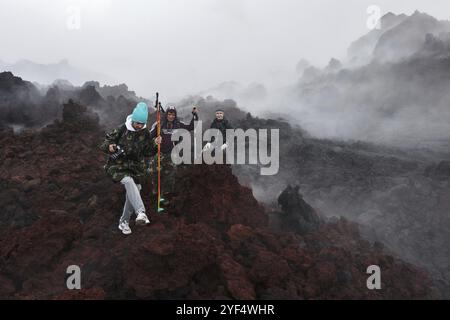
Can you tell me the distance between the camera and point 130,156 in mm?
6559

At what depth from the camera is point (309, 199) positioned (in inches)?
594

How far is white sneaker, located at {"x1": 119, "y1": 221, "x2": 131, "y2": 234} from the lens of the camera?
643 cm

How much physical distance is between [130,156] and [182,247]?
203cm

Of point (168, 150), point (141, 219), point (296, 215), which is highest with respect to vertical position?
point (168, 150)

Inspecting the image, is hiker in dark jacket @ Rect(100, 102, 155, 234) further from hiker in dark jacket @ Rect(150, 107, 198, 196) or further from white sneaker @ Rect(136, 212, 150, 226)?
hiker in dark jacket @ Rect(150, 107, 198, 196)

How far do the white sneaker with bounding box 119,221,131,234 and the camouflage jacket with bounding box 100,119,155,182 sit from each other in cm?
83

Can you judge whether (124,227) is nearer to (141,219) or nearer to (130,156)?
(141,219)

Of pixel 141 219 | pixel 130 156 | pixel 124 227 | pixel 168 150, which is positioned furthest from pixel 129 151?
pixel 168 150

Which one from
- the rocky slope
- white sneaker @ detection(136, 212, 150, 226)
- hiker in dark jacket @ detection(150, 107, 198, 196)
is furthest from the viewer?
hiker in dark jacket @ detection(150, 107, 198, 196)

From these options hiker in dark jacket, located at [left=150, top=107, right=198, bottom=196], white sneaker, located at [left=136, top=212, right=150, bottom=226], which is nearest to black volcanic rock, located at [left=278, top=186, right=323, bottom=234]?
hiker in dark jacket, located at [left=150, top=107, right=198, bottom=196]

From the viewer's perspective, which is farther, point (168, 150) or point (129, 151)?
point (168, 150)

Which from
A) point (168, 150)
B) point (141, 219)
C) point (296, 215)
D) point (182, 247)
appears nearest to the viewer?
point (182, 247)

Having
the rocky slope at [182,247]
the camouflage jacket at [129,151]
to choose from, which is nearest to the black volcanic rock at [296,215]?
the rocky slope at [182,247]

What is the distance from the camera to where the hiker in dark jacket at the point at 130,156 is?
6.30 meters
